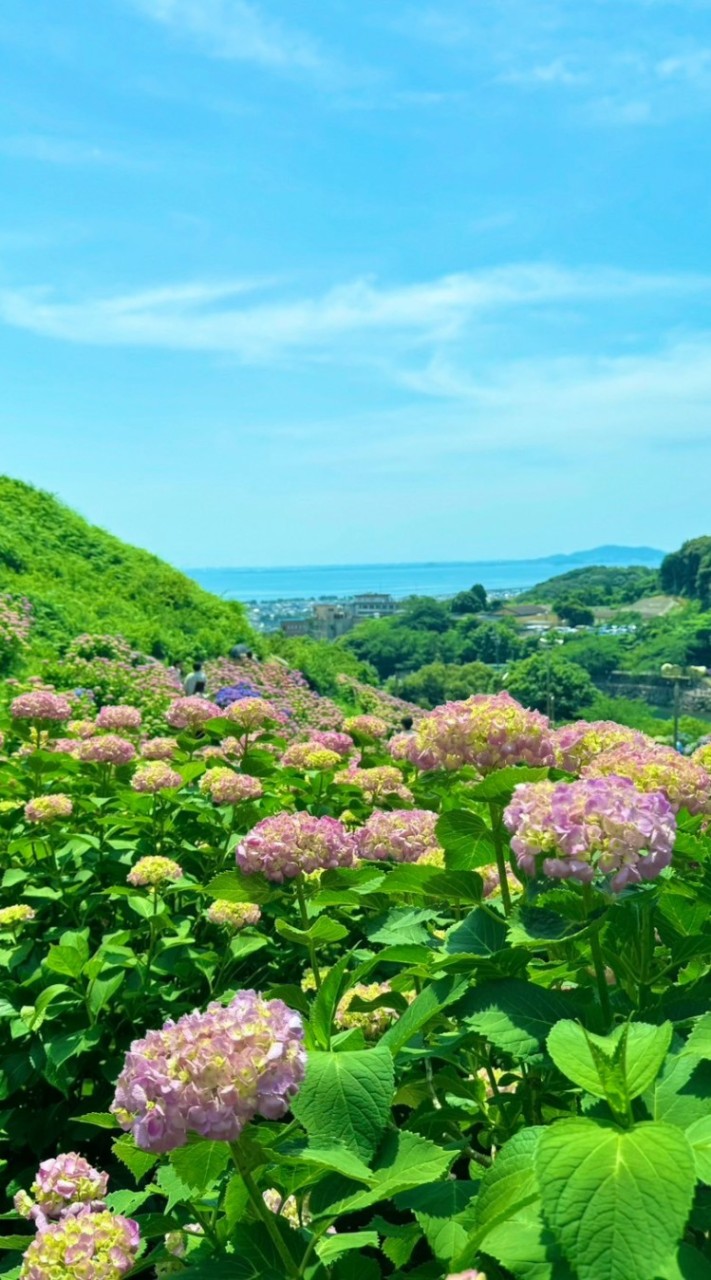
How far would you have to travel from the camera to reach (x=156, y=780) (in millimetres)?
3209

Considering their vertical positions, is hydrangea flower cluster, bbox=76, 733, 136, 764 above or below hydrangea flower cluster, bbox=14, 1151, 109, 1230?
above

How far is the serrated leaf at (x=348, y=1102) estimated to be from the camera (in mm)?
1217

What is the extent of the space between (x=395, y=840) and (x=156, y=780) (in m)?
1.01

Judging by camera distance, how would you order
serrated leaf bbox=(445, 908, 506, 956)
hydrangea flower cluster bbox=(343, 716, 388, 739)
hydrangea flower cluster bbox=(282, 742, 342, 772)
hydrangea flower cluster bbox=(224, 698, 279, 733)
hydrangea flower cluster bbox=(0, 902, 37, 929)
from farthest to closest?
hydrangea flower cluster bbox=(343, 716, 388, 739) → hydrangea flower cluster bbox=(224, 698, 279, 733) → hydrangea flower cluster bbox=(282, 742, 342, 772) → hydrangea flower cluster bbox=(0, 902, 37, 929) → serrated leaf bbox=(445, 908, 506, 956)

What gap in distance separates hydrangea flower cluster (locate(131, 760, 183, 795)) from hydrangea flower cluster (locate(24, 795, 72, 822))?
0.76ft

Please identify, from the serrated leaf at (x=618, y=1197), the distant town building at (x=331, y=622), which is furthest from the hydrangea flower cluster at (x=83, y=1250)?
the distant town building at (x=331, y=622)

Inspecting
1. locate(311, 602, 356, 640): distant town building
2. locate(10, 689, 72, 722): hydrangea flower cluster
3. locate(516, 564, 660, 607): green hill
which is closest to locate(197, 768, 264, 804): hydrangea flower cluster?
locate(10, 689, 72, 722): hydrangea flower cluster

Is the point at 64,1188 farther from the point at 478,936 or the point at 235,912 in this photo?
the point at 235,912

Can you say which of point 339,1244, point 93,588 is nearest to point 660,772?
point 339,1244

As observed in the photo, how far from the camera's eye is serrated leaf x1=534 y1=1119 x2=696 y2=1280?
33.7 inches

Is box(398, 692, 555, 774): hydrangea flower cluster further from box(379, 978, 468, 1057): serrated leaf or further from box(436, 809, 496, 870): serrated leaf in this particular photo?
box(379, 978, 468, 1057): serrated leaf

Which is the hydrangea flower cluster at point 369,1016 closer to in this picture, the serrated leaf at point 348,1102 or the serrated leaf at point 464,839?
the serrated leaf at point 464,839

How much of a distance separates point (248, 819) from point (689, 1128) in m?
2.12

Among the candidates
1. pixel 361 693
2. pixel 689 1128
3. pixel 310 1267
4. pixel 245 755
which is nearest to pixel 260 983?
pixel 245 755
